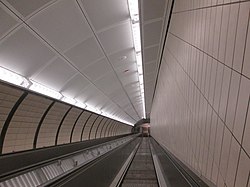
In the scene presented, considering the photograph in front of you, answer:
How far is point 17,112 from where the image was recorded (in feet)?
25.7

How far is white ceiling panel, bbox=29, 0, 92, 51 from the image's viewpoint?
19.9 ft

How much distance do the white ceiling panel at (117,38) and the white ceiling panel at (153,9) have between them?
0.80 metres

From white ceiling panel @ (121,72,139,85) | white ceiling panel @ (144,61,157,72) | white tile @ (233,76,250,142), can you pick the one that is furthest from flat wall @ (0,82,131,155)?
white tile @ (233,76,250,142)

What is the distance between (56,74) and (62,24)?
288cm

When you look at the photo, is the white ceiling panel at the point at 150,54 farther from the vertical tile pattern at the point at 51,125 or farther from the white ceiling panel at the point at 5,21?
the white ceiling panel at the point at 5,21

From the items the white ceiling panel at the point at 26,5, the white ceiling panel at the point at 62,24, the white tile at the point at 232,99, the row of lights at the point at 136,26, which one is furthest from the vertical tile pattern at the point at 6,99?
the white tile at the point at 232,99

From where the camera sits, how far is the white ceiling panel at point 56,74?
8.52 m

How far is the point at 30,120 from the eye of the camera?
8914 mm

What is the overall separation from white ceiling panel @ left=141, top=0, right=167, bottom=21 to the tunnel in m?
0.03

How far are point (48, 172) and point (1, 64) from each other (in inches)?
110

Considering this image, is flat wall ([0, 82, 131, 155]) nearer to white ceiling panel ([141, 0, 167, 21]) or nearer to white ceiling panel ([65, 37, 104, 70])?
white ceiling panel ([65, 37, 104, 70])

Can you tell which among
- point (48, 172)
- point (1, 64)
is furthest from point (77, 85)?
point (48, 172)

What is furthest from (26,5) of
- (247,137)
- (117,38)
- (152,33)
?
(247,137)

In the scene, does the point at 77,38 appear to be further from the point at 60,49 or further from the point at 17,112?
the point at 17,112
